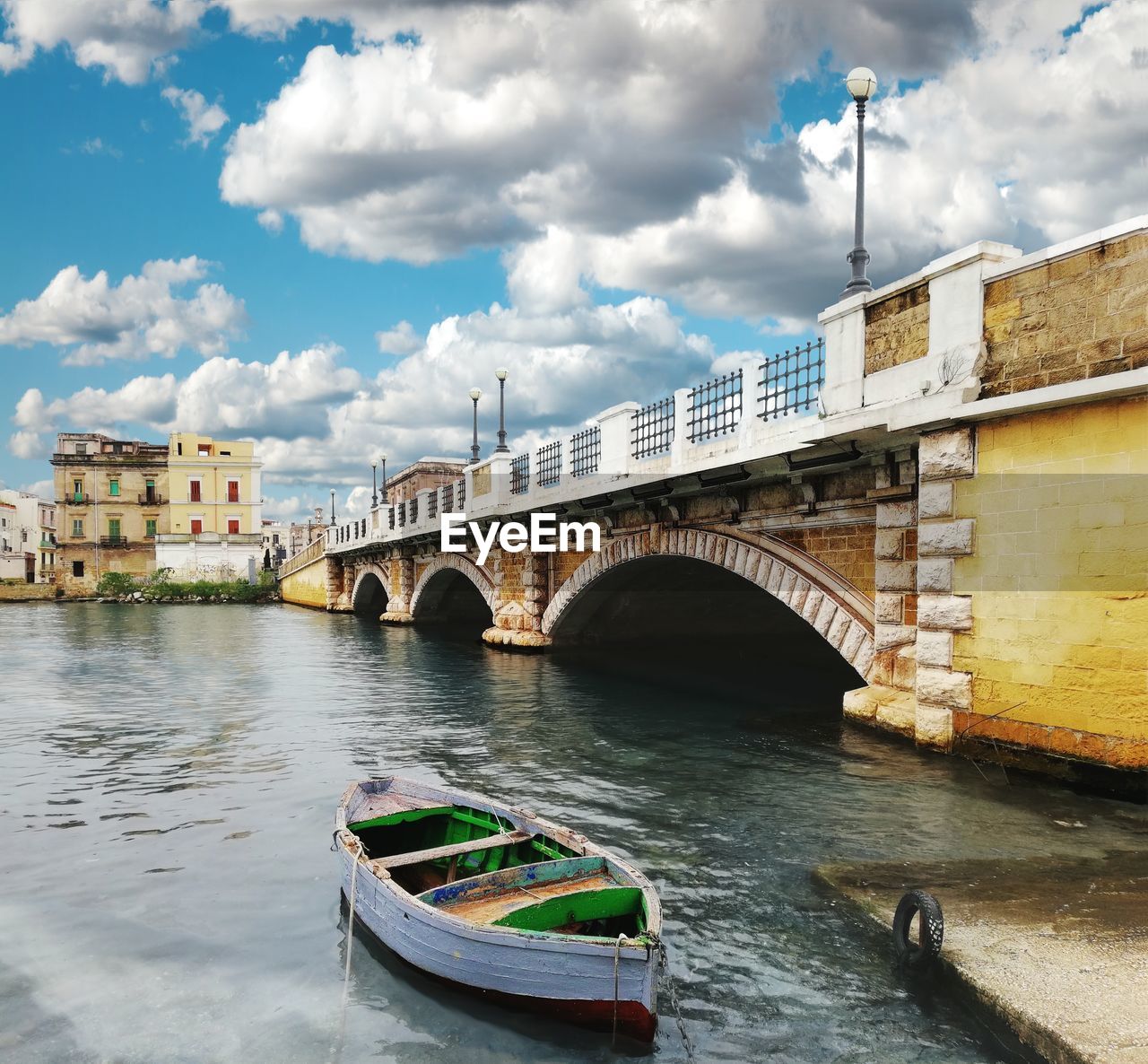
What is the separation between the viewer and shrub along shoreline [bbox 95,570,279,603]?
2680 inches

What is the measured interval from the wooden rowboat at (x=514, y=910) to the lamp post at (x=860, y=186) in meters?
8.76

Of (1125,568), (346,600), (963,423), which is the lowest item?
(346,600)

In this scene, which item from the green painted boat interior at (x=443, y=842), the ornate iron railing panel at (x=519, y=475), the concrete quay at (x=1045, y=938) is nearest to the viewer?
the concrete quay at (x=1045, y=938)

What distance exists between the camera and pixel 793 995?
218 inches

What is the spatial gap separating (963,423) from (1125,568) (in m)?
2.46

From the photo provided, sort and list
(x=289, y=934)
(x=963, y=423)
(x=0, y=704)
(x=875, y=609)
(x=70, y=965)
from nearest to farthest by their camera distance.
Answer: (x=70, y=965) < (x=289, y=934) < (x=963, y=423) < (x=875, y=609) < (x=0, y=704)

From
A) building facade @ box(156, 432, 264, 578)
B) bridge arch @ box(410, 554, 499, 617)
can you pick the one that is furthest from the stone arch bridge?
building facade @ box(156, 432, 264, 578)

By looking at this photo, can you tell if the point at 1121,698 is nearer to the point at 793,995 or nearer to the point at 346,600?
the point at 793,995

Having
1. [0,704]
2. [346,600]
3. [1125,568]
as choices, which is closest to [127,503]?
[346,600]

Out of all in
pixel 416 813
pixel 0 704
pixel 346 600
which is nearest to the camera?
pixel 416 813

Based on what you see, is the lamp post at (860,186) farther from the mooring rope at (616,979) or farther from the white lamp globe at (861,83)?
the mooring rope at (616,979)

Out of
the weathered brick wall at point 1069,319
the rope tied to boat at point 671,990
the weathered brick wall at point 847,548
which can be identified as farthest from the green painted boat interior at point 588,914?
the weathered brick wall at point 847,548

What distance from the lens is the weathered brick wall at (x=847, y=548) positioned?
12.6 m

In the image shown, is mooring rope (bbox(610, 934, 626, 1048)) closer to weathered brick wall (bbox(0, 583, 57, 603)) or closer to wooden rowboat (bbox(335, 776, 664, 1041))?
wooden rowboat (bbox(335, 776, 664, 1041))
